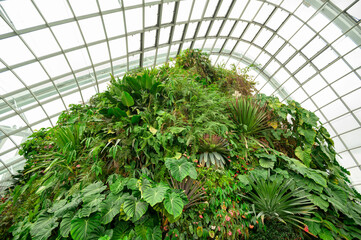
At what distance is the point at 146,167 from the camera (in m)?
3.53

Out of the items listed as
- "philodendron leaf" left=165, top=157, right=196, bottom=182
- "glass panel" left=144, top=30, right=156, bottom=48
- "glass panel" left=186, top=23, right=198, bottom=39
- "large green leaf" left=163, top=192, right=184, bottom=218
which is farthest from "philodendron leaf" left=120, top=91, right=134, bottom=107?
"glass panel" left=186, top=23, right=198, bottom=39

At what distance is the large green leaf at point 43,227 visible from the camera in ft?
8.11

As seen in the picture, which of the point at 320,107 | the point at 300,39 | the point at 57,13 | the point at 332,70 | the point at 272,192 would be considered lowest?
the point at 272,192

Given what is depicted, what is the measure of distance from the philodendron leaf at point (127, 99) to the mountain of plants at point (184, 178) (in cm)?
3

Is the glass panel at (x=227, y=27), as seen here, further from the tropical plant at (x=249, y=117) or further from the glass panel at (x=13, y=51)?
the glass panel at (x=13, y=51)

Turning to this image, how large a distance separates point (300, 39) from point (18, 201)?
59.5ft

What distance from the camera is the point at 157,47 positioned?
13.4 m

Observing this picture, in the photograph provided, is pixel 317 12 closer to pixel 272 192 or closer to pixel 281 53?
pixel 281 53

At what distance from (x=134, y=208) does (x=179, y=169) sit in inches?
33.7

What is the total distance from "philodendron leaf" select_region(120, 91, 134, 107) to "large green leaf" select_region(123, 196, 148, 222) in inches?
84.1

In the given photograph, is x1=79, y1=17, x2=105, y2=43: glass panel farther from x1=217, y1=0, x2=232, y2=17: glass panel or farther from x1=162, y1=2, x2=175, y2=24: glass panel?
x1=217, y1=0, x2=232, y2=17: glass panel

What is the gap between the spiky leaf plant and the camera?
12.2 ft

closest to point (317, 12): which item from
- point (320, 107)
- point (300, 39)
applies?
point (300, 39)

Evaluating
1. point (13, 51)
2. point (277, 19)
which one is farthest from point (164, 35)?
point (277, 19)
